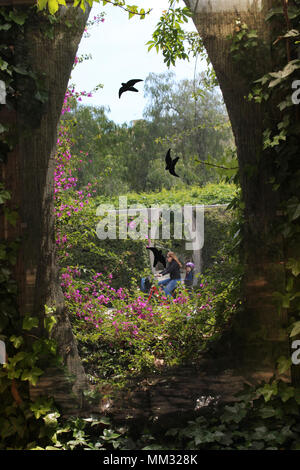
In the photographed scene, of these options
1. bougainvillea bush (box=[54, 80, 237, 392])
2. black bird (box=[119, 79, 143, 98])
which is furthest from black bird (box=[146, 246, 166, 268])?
black bird (box=[119, 79, 143, 98])

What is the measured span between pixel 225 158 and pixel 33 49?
1.27m

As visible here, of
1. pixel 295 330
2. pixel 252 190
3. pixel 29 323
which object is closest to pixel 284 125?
pixel 252 190

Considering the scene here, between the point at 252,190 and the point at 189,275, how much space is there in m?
0.89

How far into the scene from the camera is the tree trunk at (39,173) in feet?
7.69

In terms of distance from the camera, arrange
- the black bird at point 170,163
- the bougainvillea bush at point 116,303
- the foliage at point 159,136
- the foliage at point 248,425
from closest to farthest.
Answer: the foliage at point 248,425, the bougainvillea bush at point 116,303, the black bird at point 170,163, the foliage at point 159,136

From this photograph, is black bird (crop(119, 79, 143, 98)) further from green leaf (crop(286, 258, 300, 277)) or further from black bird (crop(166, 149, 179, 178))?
green leaf (crop(286, 258, 300, 277))

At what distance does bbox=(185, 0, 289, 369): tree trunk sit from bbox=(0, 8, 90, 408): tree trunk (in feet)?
2.61

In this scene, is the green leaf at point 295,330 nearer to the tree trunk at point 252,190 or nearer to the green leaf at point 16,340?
the tree trunk at point 252,190

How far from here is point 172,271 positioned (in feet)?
9.78

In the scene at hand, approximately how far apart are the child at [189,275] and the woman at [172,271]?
51 millimetres

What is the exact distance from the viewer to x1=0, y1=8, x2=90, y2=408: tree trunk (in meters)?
2.34

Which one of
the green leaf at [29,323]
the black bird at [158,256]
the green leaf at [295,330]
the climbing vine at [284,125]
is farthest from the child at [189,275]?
the green leaf at [29,323]
